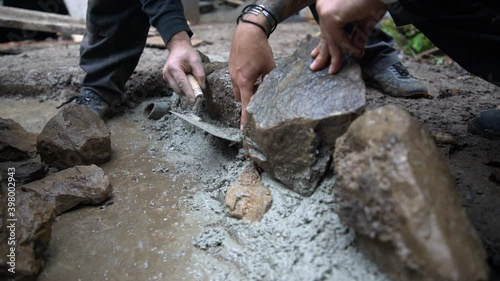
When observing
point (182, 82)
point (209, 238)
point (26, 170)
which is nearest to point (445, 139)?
point (209, 238)

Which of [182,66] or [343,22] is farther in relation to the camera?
[182,66]

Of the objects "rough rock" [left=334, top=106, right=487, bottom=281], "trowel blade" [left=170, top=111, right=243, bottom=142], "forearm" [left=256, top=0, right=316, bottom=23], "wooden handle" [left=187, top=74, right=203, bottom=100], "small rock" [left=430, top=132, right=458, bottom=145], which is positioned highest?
"forearm" [left=256, top=0, right=316, bottom=23]

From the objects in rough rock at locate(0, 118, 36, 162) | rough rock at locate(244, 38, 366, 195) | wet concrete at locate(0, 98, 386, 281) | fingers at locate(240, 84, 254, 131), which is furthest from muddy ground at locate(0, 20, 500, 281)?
rough rock at locate(0, 118, 36, 162)

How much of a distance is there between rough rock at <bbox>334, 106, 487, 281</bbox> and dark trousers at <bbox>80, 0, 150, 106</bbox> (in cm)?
197

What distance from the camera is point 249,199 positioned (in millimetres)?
1617

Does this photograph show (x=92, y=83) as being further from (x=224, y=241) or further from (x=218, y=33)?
(x=218, y=33)

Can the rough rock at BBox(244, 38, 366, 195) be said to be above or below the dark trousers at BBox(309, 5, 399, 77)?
above

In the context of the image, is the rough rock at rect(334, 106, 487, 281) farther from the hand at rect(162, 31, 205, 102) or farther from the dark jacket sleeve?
the dark jacket sleeve

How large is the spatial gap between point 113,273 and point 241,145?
87 cm

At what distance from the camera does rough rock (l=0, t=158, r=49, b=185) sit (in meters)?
1.94

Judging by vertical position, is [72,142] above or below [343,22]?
below

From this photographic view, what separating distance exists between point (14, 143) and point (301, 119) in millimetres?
1740

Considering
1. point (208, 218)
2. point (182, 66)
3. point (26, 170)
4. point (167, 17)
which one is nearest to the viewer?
point (208, 218)

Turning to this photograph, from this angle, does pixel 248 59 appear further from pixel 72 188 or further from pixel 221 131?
pixel 72 188
